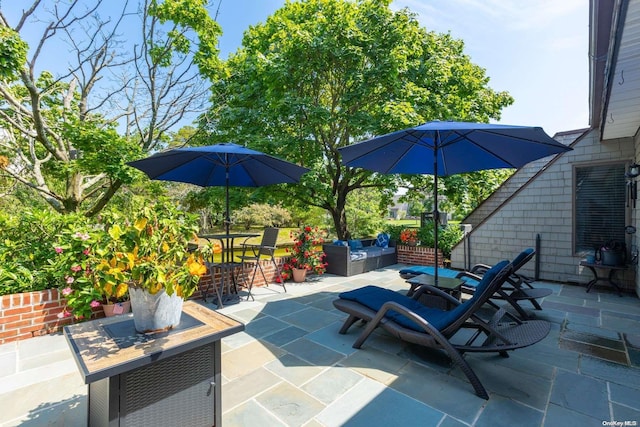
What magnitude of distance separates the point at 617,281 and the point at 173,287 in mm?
7783

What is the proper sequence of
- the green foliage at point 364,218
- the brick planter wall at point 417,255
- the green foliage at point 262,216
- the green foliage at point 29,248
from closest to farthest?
1. the green foliage at point 29,248
2. the brick planter wall at point 417,255
3. the green foliage at point 364,218
4. the green foliage at point 262,216

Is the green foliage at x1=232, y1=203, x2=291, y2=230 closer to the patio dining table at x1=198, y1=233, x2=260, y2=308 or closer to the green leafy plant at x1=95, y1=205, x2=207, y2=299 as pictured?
the patio dining table at x1=198, y1=233, x2=260, y2=308

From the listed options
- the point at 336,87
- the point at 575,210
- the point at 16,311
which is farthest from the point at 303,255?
the point at 575,210

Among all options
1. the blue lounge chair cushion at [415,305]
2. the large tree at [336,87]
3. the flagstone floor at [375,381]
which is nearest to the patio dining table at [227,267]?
the flagstone floor at [375,381]

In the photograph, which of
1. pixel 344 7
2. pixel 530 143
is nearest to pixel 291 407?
pixel 530 143

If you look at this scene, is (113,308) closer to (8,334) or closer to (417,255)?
(8,334)

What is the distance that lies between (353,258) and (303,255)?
127 centimetres

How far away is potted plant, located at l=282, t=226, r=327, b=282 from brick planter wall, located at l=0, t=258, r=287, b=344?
3.59 meters

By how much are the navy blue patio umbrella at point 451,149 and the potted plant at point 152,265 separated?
265cm

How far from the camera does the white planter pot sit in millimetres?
1705

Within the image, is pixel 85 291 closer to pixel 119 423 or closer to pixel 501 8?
pixel 119 423

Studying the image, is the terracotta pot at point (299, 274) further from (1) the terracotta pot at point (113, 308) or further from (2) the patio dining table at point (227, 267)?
(1) the terracotta pot at point (113, 308)

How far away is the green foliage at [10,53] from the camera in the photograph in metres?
5.39

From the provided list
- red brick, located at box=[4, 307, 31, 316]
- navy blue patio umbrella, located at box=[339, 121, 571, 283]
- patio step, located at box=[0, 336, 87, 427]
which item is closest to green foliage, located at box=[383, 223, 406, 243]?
navy blue patio umbrella, located at box=[339, 121, 571, 283]
